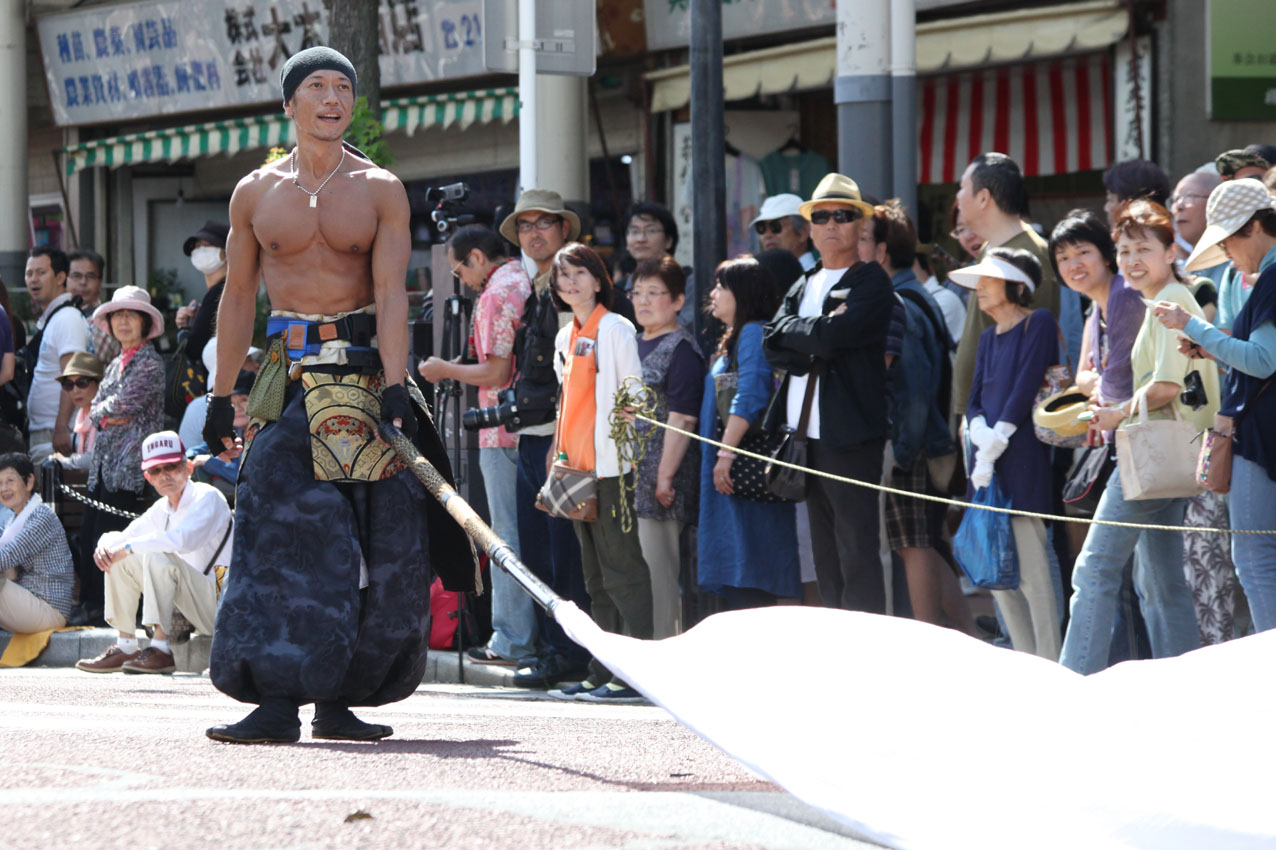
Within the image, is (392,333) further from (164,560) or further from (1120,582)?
(164,560)

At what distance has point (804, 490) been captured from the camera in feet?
25.8

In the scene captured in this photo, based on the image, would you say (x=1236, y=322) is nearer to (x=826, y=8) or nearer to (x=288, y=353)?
(x=288, y=353)

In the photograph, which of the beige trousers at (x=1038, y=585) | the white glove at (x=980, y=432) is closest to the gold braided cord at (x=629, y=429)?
the white glove at (x=980, y=432)

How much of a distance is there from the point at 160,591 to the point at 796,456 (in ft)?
12.9

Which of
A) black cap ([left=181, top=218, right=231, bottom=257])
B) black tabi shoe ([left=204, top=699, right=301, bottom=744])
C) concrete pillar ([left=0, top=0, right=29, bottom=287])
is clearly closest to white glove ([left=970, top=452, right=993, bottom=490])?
black tabi shoe ([left=204, top=699, right=301, bottom=744])

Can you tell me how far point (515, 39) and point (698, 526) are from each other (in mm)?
3133

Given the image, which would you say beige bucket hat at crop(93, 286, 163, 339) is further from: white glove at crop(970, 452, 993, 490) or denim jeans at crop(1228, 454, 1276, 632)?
denim jeans at crop(1228, 454, 1276, 632)

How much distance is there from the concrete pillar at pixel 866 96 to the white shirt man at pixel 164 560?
3.94m

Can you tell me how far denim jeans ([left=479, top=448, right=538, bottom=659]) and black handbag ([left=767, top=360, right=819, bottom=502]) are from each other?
1.78 metres

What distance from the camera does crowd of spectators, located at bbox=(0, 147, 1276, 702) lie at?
266 inches

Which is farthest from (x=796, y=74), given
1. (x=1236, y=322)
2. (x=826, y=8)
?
(x=1236, y=322)

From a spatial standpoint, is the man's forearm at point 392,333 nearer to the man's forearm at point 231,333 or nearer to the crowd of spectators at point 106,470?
the man's forearm at point 231,333

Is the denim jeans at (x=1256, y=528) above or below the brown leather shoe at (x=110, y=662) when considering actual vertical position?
above

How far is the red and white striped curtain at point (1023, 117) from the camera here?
43.8 ft
